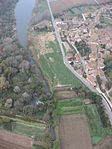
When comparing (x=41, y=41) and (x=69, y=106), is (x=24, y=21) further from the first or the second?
Answer: (x=69, y=106)

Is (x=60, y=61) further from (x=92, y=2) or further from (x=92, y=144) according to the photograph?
(x=92, y=2)

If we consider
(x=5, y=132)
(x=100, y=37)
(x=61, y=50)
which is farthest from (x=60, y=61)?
(x=5, y=132)

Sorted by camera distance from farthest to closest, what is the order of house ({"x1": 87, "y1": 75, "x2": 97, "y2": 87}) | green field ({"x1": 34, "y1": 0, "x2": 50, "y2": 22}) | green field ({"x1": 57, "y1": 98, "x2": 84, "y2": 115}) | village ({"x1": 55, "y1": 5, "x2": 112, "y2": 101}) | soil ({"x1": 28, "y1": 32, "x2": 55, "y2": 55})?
green field ({"x1": 34, "y1": 0, "x2": 50, "y2": 22}) < soil ({"x1": 28, "y1": 32, "x2": 55, "y2": 55}) < village ({"x1": 55, "y1": 5, "x2": 112, "y2": 101}) < house ({"x1": 87, "y1": 75, "x2": 97, "y2": 87}) < green field ({"x1": 57, "y1": 98, "x2": 84, "y2": 115})

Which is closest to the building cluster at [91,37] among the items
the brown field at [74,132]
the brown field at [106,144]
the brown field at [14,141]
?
the brown field at [74,132]

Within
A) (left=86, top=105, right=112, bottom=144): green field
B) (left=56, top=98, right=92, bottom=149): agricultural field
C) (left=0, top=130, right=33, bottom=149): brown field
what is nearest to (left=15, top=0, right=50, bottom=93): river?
(left=56, top=98, right=92, bottom=149): agricultural field

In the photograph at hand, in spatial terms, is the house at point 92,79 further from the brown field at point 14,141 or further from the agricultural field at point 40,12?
the agricultural field at point 40,12

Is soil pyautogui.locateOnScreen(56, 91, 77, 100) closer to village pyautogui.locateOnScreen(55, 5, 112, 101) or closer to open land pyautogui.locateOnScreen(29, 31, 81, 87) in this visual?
open land pyautogui.locateOnScreen(29, 31, 81, 87)

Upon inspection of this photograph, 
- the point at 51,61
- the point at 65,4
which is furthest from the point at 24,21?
the point at 51,61

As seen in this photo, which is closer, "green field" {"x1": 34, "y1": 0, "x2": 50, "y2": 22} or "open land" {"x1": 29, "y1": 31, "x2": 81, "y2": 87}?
"open land" {"x1": 29, "y1": 31, "x2": 81, "y2": 87}
